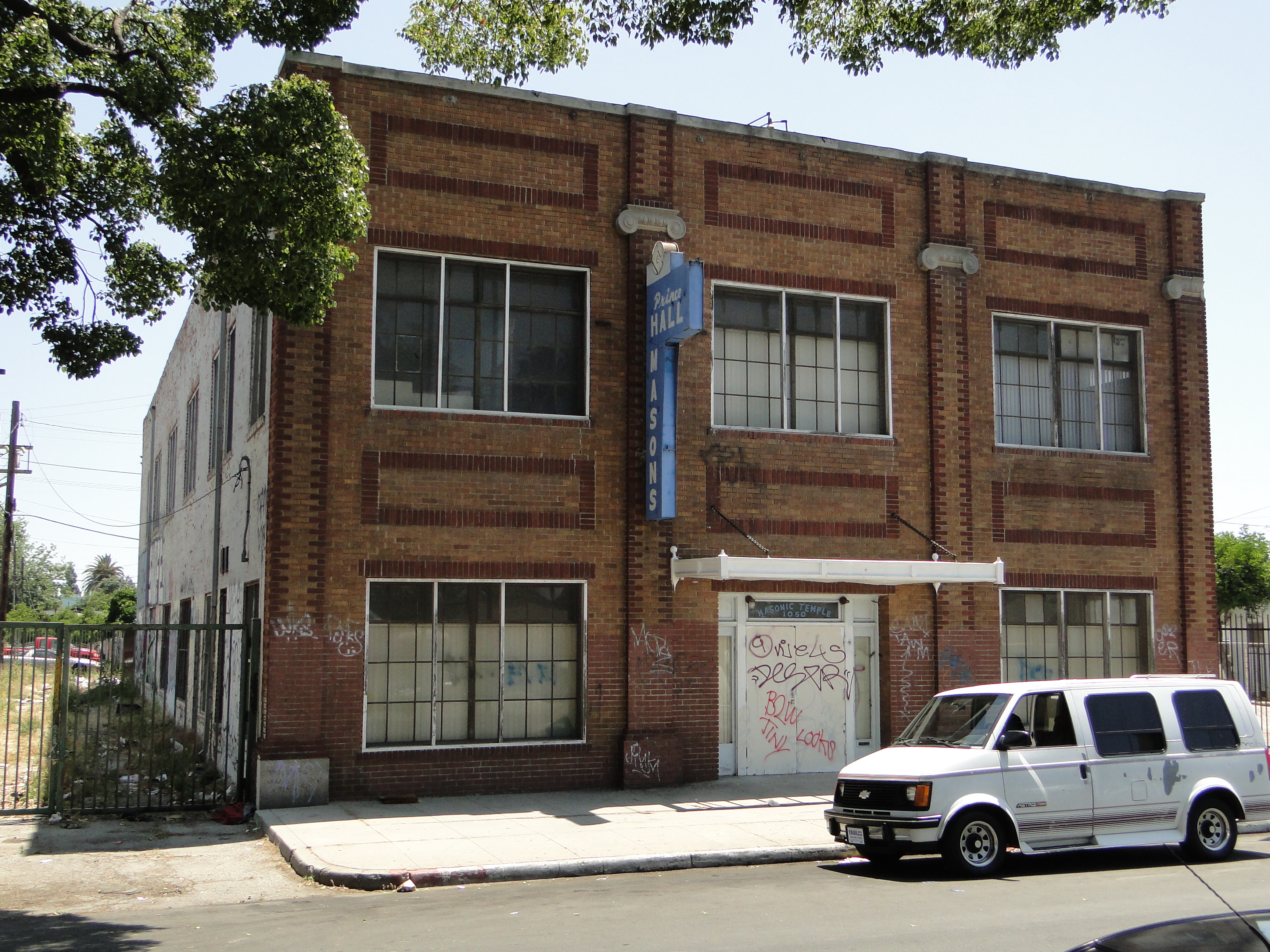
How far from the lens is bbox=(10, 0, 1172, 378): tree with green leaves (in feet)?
35.5

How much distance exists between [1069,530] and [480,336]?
30.1ft

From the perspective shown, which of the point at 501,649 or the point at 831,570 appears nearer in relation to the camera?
the point at 501,649

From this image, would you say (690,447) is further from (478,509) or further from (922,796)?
(922,796)

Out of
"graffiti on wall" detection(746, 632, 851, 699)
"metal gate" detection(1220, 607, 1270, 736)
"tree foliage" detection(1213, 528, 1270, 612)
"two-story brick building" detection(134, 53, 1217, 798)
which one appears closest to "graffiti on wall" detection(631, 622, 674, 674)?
"two-story brick building" detection(134, 53, 1217, 798)

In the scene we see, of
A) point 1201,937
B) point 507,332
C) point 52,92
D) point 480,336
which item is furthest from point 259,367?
point 1201,937

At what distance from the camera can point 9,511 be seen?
41.5m

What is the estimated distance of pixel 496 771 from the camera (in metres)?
14.5

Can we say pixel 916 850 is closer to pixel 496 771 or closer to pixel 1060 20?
pixel 496 771

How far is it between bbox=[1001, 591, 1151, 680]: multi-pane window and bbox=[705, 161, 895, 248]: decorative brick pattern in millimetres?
5621

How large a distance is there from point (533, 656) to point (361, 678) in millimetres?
2165

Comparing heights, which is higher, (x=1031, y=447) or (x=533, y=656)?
(x=1031, y=447)

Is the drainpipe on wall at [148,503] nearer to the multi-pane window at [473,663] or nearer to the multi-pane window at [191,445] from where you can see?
the multi-pane window at [191,445]

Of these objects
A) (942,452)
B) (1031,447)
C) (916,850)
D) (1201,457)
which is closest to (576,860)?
(916,850)

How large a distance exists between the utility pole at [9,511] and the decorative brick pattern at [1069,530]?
3385 cm
